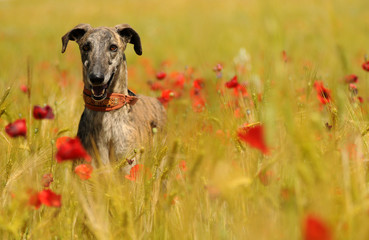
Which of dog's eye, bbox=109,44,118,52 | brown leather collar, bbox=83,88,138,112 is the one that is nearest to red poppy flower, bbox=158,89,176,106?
brown leather collar, bbox=83,88,138,112

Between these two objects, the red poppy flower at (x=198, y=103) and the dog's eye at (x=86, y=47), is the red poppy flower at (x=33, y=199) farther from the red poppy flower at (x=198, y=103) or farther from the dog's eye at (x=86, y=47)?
the red poppy flower at (x=198, y=103)

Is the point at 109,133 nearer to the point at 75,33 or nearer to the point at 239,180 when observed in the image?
the point at 75,33

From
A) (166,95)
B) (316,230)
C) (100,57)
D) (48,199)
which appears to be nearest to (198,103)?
(166,95)

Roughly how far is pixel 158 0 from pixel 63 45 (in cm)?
2777

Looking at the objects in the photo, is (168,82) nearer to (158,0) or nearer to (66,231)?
(66,231)

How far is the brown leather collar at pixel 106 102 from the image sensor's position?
3.29 m

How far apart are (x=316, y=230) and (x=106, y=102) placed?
2440 mm

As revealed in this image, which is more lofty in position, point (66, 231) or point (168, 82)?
point (168, 82)

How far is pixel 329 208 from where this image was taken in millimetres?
1289

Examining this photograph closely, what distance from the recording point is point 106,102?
3318mm

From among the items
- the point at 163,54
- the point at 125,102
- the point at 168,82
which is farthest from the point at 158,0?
the point at 125,102

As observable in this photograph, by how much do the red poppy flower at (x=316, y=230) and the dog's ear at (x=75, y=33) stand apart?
9.43 ft

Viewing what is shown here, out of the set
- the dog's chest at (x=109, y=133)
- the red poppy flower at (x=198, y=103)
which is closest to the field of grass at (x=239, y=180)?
the dog's chest at (x=109, y=133)

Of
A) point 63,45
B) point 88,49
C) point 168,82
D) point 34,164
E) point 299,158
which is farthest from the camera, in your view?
point 168,82
